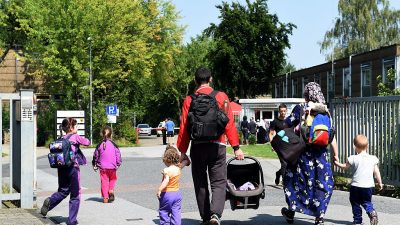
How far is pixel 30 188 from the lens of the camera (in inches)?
393

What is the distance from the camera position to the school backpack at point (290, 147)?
741cm

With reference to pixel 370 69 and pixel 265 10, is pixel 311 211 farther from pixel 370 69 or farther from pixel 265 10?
pixel 265 10

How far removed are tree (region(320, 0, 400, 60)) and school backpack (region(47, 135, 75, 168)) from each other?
2012 inches

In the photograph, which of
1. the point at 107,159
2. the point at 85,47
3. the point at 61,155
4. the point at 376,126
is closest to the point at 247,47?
the point at 85,47

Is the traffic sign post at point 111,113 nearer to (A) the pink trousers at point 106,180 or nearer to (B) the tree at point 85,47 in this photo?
(B) the tree at point 85,47

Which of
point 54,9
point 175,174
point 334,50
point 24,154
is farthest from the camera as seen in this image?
point 334,50

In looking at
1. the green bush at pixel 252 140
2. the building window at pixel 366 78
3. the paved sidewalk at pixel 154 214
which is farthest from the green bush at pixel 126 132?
the paved sidewalk at pixel 154 214

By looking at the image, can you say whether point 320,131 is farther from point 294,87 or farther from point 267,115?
point 294,87

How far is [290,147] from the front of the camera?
7.43 meters

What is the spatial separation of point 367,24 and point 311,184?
51.4 m

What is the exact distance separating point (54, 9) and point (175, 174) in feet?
106

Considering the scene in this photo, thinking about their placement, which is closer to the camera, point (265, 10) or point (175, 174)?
point (175, 174)

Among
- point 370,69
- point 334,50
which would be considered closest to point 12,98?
point 370,69

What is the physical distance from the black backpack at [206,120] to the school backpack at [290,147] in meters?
0.88
